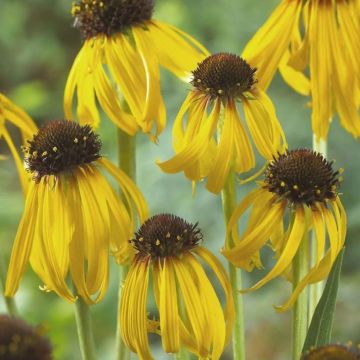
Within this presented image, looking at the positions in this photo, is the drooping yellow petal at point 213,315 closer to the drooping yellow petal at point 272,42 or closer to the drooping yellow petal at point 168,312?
the drooping yellow petal at point 168,312

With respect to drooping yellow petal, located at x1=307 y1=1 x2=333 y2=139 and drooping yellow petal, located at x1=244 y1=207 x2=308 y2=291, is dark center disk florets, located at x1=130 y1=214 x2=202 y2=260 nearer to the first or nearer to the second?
drooping yellow petal, located at x1=244 y1=207 x2=308 y2=291

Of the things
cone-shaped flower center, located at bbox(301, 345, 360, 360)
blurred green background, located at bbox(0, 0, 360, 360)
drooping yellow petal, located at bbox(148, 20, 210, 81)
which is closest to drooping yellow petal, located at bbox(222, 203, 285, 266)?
cone-shaped flower center, located at bbox(301, 345, 360, 360)

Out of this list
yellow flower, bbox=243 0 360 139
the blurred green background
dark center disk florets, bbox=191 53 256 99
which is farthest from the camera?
the blurred green background

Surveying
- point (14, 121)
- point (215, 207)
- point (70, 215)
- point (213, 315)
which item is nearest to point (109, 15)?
point (14, 121)

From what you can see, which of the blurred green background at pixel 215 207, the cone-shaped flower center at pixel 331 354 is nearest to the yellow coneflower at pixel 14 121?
the cone-shaped flower center at pixel 331 354

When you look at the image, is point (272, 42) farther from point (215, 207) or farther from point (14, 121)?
point (215, 207)

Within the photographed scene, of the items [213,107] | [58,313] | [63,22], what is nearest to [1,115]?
[213,107]
